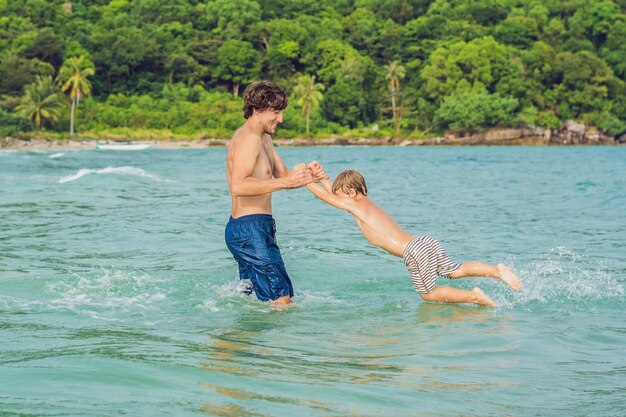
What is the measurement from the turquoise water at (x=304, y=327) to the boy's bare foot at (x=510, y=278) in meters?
0.29

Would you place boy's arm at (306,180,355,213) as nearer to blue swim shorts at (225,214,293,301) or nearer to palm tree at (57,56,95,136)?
blue swim shorts at (225,214,293,301)

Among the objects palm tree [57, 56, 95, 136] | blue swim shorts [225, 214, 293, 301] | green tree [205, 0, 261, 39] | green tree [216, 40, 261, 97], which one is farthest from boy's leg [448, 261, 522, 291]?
green tree [205, 0, 261, 39]

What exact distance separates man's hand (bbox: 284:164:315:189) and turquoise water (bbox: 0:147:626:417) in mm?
1121

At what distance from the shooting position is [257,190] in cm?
714

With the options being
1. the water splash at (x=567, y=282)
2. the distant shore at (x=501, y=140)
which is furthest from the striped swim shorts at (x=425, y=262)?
the distant shore at (x=501, y=140)

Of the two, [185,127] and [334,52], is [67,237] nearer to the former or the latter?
[185,127]

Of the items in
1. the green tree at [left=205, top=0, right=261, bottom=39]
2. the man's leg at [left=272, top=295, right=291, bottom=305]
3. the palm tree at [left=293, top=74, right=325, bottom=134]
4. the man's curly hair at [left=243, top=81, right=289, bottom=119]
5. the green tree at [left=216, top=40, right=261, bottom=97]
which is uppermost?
the green tree at [left=205, top=0, right=261, bottom=39]

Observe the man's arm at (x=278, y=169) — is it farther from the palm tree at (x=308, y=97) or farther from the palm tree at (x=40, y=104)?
the palm tree at (x=308, y=97)

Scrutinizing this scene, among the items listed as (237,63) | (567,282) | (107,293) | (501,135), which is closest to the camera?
(107,293)

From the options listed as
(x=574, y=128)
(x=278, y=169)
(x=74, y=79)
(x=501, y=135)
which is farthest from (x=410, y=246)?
(x=574, y=128)

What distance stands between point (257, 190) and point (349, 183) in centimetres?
101

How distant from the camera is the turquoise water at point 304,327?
481cm

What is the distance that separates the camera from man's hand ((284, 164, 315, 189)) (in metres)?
6.92

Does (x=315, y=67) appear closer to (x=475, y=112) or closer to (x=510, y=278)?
(x=475, y=112)
